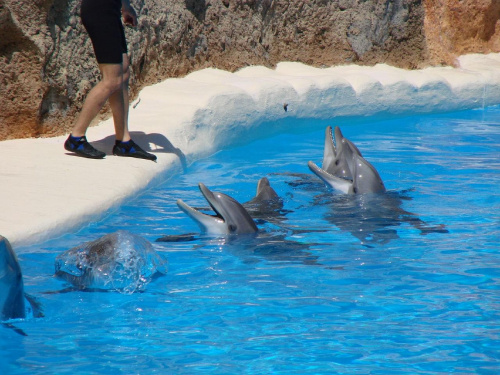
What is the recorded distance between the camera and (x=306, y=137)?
9156 millimetres

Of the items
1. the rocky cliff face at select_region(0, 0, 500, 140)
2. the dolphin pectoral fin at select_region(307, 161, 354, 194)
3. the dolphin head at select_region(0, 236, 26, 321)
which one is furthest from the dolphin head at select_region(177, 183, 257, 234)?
the rocky cliff face at select_region(0, 0, 500, 140)

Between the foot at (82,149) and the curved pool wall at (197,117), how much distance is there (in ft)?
0.27

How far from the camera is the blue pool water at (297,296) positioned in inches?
121

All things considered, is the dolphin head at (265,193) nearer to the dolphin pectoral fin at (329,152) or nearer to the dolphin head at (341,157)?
the dolphin head at (341,157)

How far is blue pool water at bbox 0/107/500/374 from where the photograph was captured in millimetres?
3066

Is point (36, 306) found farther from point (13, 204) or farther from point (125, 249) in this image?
point (13, 204)

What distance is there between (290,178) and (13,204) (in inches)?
110

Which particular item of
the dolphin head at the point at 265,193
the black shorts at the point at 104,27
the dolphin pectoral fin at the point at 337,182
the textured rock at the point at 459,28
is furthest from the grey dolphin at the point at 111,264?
the textured rock at the point at 459,28

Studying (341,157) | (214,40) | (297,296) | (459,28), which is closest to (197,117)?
(341,157)

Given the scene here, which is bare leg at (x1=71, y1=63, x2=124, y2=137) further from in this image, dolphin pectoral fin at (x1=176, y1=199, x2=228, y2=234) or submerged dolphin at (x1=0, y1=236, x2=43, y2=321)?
submerged dolphin at (x1=0, y1=236, x2=43, y2=321)

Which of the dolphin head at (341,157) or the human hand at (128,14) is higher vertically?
the human hand at (128,14)

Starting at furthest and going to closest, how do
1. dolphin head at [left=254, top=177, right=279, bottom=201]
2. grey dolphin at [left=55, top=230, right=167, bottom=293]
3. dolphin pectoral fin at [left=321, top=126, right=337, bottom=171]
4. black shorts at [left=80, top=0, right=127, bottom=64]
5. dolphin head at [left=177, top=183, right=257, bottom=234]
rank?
dolphin pectoral fin at [left=321, top=126, right=337, bottom=171] < black shorts at [left=80, top=0, right=127, bottom=64] < dolphin head at [left=254, top=177, right=279, bottom=201] < dolphin head at [left=177, top=183, right=257, bottom=234] < grey dolphin at [left=55, top=230, right=167, bottom=293]

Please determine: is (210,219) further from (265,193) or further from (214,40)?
(214,40)

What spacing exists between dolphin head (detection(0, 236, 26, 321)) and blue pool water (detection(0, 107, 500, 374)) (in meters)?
0.10
